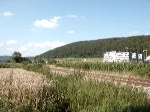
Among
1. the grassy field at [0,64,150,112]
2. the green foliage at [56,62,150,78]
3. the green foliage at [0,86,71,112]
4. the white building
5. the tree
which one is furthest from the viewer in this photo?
the tree

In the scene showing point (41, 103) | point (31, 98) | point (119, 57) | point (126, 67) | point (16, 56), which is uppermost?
point (16, 56)

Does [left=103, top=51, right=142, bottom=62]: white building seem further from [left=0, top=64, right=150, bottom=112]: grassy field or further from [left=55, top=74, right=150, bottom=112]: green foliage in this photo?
[left=0, top=64, right=150, bottom=112]: grassy field

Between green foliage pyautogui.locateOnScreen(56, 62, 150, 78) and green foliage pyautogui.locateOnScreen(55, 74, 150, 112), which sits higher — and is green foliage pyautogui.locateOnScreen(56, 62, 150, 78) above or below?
above

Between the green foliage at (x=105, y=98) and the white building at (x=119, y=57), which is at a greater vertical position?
the white building at (x=119, y=57)

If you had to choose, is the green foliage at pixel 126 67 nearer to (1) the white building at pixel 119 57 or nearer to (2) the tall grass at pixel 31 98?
(1) the white building at pixel 119 57

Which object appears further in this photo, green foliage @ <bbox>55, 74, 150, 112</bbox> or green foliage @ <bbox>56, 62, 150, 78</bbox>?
green foliage @ <bbox>56, 62, 150, 78</bbox>

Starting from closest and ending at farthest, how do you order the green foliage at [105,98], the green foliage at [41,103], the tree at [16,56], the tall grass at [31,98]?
the green foliage at [105,98]
the green foliage at [41,103]
the tall grass at [31,98]
the tree at [16,56]

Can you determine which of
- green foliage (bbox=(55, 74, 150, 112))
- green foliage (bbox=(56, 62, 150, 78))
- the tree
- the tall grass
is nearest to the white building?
green foliage (bbox=(56, 62, 150, 78))

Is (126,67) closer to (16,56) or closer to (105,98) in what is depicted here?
(105,98)

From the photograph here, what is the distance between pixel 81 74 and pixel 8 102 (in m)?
9.15

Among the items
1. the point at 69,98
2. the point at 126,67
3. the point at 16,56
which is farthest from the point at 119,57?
the point at 69,98

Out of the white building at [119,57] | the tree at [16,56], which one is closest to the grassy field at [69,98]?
the white building at [119,57]

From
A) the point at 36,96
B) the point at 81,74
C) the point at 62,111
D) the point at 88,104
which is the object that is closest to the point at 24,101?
the point at 36,96

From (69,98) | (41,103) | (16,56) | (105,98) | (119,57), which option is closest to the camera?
(105,98)
